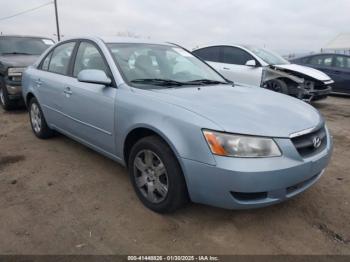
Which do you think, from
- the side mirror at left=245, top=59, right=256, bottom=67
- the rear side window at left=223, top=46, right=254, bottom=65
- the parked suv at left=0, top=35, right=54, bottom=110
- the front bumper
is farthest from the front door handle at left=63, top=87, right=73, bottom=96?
the rear side window at left=223, top=46, right=254, bottom=65

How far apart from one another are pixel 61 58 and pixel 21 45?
474cm

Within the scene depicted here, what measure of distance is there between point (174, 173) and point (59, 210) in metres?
1.20

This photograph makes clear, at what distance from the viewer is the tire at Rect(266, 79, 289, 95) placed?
7766 millimetres

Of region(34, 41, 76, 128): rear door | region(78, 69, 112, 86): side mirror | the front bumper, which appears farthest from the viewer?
region(34, 41, 76, 128): rear door

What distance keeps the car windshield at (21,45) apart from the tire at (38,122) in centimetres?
366

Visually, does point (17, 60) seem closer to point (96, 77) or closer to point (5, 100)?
point (5, 100)

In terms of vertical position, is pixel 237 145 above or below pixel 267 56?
below

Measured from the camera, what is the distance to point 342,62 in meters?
10.5

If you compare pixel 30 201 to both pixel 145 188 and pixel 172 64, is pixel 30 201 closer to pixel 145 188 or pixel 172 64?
pixel 145 188

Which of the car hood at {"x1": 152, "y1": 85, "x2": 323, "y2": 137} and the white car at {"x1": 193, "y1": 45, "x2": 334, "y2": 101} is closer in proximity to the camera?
the car hood at {"x1": 152, "y1": 85, "x2": 323, "y2": 137}

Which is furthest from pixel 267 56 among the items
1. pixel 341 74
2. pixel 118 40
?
pixel 118 40

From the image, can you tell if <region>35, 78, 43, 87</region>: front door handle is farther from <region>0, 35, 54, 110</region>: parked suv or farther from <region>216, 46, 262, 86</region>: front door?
<region>216, 46, 262, 86</region>: front door

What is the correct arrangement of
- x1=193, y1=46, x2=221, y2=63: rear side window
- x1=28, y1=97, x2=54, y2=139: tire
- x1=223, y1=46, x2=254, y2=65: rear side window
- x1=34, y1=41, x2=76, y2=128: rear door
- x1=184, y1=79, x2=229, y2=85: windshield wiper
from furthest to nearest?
1. x1=193, y1=46, x2=221, y2=63: rear side window
2. x1=223, y1=46, x2=254, y2=65: rear side window
3. x1=28, y1=97, x2=54, y2=139: tire
4. x1=34, y1=41, x2=76, y2=128: rear door
5. x1=184, y1=79, x2=229, y2=85: windshield wiper

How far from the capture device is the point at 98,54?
3748mm
